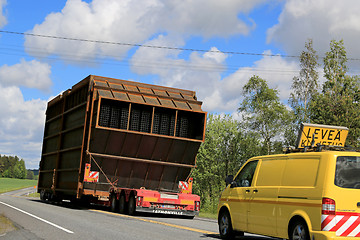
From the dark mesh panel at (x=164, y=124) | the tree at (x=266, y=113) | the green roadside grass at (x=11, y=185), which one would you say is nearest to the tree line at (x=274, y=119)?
the tree at (x=266, y=113)

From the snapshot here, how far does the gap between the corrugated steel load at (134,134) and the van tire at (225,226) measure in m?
8.99

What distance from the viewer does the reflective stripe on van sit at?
8273mm

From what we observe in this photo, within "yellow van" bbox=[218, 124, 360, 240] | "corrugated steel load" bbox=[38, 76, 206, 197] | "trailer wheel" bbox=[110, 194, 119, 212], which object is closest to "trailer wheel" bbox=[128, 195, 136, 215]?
"trailer wheel" bbox=[110, 194, 119, 212]

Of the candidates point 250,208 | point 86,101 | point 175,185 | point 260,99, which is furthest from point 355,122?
point 250,208

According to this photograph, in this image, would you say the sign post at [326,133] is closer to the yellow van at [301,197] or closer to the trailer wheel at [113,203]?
the yellow van at [301,197]

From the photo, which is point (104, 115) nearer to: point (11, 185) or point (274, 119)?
point (274, 119)

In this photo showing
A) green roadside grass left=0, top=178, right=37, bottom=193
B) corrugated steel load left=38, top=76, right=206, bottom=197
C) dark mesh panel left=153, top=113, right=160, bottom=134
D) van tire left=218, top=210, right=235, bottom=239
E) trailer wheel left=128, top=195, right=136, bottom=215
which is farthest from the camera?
green roadside grass left=0, top=178, right=37, bottom=193

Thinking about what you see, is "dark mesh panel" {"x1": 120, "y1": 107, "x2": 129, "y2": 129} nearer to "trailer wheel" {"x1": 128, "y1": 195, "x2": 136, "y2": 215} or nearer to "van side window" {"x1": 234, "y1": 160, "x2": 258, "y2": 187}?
"trailer wheel" {"x1": 128, "y1": 195, "x2": 136, "y2": 215}

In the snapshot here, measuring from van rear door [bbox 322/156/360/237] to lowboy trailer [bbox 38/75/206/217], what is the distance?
36.5 feet

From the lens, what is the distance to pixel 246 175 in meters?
11.2

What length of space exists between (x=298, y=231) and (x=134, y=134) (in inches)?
478

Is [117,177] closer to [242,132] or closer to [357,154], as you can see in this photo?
[357,154]

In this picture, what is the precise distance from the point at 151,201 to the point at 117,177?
280 centimetres

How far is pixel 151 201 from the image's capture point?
18.6 meters
